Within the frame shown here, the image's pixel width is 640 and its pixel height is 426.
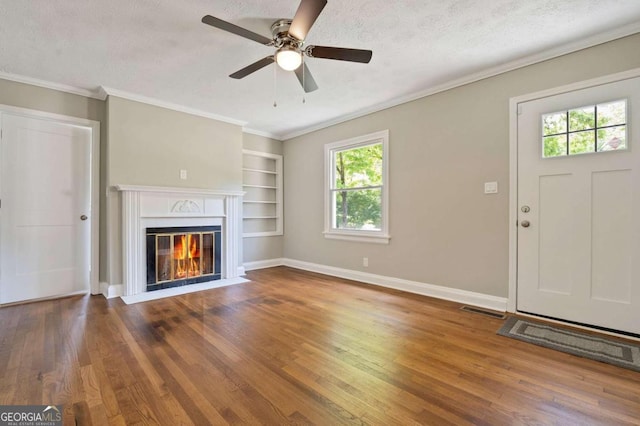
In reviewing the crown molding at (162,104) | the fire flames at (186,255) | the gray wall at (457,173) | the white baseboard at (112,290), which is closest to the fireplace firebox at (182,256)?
the fire flames at (186,255)

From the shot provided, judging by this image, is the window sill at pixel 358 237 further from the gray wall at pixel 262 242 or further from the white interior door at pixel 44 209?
the white interior door at pixel 44 209

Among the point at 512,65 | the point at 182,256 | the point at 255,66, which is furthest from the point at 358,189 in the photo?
the point at 182,256

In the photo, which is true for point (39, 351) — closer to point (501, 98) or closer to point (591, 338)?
point (591, 338)

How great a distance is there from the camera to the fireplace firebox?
3.83 m

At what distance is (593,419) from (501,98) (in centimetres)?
278

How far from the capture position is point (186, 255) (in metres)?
4.16

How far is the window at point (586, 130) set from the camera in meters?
2.47

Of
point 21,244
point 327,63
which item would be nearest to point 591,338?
point 327,63

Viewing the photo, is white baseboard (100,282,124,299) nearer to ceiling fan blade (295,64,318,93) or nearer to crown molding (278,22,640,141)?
ceiling fan blade (295,64,318,93)

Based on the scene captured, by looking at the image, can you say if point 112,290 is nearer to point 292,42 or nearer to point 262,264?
point 262,264

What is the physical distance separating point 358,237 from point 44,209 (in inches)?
156

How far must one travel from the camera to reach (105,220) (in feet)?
12.4

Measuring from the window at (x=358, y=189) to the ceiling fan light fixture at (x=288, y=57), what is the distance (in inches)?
84.6

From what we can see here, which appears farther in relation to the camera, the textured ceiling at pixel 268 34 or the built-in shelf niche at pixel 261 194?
the built-in shelf niche at pixel 261 194
